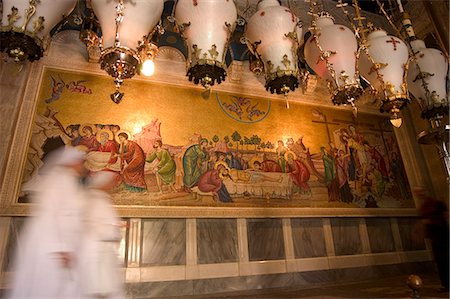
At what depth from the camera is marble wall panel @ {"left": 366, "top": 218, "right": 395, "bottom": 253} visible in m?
5.94

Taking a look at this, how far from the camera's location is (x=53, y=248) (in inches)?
89.0

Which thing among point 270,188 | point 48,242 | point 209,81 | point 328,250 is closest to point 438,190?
point 328,250

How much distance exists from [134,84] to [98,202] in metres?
3.45

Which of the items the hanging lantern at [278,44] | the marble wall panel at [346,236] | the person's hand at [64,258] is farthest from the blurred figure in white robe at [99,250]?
the marble wall panel at [346,236]

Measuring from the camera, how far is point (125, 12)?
9.74 feet

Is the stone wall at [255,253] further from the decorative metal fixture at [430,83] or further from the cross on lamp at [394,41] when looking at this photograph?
the cross on lamp at [394,41]

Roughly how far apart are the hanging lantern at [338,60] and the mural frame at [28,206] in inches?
98.5

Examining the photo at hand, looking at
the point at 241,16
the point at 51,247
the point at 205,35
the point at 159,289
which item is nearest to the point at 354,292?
the point at 159,289

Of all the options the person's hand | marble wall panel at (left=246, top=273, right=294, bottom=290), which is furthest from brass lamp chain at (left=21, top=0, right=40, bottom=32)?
marble wall panel at (left=246, top=273, right=294, bottom=290)

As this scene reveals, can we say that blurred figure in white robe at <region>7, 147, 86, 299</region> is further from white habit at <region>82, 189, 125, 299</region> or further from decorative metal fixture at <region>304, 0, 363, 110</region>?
decorative metal fixture at <region>304, 0, 363, 110</region>

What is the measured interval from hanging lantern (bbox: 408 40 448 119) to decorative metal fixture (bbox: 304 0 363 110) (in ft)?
3.63

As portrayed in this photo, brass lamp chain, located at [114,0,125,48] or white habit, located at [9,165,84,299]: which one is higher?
brass lamp chain, located at [114,0,125,48]

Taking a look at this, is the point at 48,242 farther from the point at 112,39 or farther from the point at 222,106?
the point at 222,106

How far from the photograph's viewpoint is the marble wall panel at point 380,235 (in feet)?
19.5
